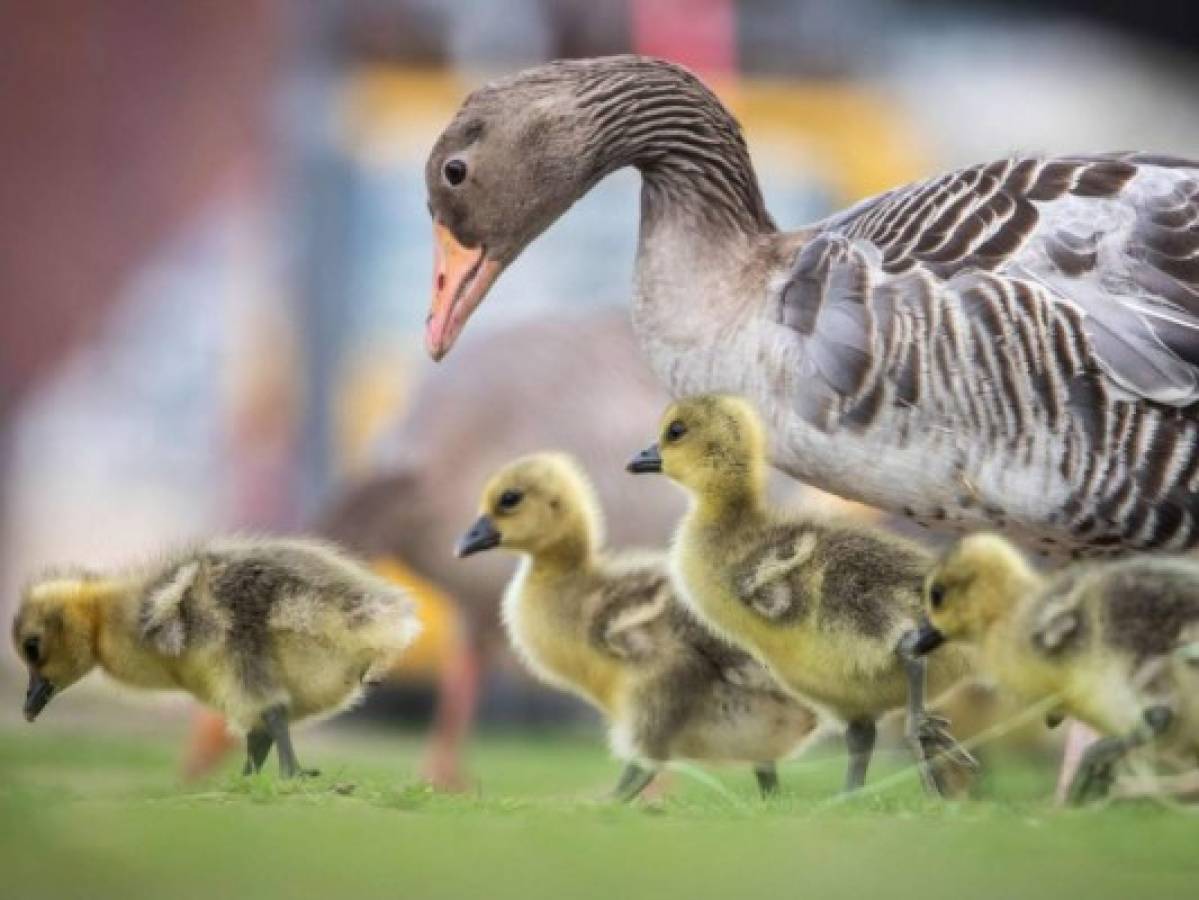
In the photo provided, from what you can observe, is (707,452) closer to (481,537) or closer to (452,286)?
(481,537)

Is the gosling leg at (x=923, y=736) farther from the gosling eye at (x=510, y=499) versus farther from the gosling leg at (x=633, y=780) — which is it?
the gosling eye at (x=510, y=499)

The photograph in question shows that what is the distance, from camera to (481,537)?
3.08 meters

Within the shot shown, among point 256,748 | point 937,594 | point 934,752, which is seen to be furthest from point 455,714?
point 937,594

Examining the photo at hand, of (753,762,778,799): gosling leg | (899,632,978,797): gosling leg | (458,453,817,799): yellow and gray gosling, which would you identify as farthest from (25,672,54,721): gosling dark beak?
(899,632,978,797): gosling leg

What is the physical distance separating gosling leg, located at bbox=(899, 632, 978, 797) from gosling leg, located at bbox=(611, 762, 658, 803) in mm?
380

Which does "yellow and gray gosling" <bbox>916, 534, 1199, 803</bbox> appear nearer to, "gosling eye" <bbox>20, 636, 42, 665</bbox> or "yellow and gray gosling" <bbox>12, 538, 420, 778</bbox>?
"yellow and gray gosling" <bbox>12, 538, 420, 778</bbox>

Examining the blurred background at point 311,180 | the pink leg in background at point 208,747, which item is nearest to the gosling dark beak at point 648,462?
the pink leg in background at point 208,747

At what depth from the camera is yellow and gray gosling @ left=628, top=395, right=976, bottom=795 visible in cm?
274

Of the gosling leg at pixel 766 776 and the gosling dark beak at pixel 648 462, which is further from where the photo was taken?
the gosling leg at pixel 766 776

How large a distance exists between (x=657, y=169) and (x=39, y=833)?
158 centimetres

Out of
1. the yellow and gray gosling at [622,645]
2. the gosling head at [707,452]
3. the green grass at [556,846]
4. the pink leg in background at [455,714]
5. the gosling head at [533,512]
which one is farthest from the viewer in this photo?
the pink leg in background at [455,714]

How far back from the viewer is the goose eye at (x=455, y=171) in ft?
10.8

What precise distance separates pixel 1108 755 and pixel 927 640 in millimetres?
262

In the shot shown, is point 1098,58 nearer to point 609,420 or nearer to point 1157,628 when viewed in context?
point 609,420
